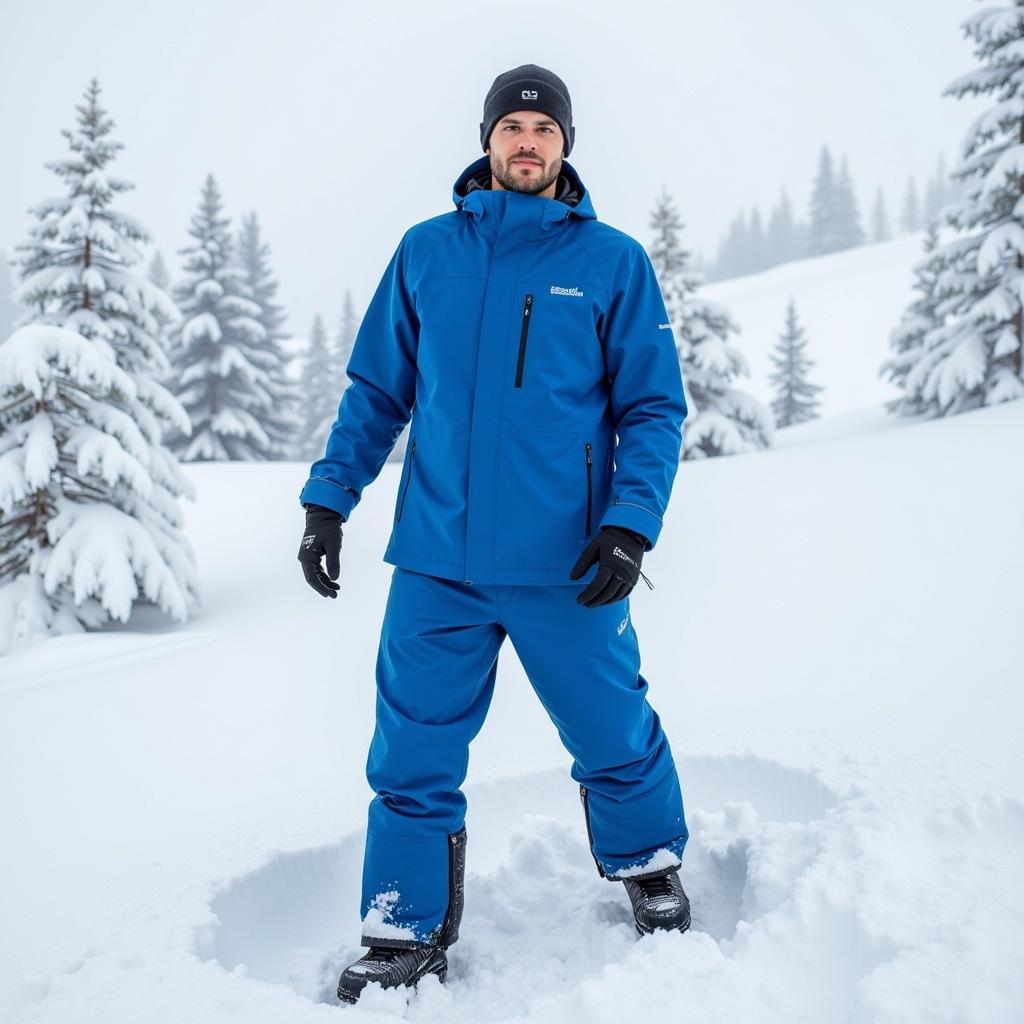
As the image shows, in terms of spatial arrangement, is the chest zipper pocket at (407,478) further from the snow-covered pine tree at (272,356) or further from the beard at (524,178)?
the snow-covered pine tree at (272,356)

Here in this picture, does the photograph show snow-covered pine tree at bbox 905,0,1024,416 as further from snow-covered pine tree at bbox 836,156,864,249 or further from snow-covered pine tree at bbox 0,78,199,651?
snow-covered pine tree at bbox 836,156,864,249

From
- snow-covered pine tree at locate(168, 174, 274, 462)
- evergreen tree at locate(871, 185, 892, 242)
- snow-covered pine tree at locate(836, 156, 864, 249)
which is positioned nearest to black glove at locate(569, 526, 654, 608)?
snow-covered pine tree at locate(168, 174, 274, 462)

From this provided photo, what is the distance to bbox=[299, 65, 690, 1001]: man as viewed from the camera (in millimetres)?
2217

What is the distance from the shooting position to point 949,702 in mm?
3109

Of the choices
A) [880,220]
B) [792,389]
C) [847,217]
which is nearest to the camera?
[792,389]

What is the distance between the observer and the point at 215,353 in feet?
67.8

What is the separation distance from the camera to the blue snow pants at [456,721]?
222 centimetres

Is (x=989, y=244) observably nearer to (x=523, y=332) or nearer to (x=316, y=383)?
(x=523, y=332)

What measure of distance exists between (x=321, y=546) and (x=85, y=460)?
525 cm

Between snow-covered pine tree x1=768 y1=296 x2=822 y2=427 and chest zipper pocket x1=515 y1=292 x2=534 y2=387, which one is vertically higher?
chest zipper pocket x1=515 y1=292 x2=534 y2=387

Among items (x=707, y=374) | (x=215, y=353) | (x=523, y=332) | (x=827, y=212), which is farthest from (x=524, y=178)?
(x=827, y=212)

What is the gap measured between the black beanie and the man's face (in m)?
0.02

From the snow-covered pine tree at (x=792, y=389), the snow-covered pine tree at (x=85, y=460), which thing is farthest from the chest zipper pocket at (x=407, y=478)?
the snow-covered pine tree at (x=792, y=389)

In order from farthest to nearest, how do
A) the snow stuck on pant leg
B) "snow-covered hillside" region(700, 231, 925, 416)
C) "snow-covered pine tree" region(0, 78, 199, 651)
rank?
"snow-covered hillside" region(700, 231, 925, 416)
"snow-covered pine tree" region(0, 78, 199, 651)
the snow stuck on pant leg
